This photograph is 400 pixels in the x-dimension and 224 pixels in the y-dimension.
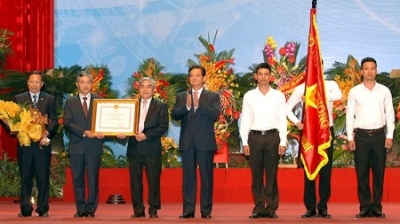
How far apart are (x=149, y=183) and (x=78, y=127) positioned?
80 cm

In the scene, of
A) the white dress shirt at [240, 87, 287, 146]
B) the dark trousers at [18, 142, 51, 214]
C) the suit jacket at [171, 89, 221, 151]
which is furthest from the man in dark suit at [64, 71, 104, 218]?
the white dress shirt at [240, 87, 287, 146]

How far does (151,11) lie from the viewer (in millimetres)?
12867

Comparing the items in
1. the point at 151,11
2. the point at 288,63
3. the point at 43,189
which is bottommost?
the point at 43,189

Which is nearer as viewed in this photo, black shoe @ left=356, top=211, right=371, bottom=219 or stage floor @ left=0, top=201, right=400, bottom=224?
stage floor @ left=0, top=201, right=400, bottom=224

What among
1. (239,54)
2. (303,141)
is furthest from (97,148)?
(239,54)

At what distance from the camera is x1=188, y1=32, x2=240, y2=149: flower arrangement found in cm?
1131

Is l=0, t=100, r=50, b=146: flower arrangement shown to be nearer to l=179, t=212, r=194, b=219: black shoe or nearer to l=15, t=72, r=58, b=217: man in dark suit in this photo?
l=15, t=72, r=58, b=217: man in dark suit

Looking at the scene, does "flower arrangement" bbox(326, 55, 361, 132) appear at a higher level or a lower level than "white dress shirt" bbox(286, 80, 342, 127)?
higher

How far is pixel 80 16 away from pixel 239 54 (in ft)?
6.90

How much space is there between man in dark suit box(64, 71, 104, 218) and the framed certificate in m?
0.07

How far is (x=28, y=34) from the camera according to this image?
12766 millimetres

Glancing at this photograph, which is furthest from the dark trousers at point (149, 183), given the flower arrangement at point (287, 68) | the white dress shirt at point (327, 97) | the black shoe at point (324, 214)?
the flower arrangement at point (287, 68)

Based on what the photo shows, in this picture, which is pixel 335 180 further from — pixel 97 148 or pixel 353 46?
pixel 97 148

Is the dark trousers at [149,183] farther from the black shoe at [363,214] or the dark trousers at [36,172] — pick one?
the black shoe at [363,214]
